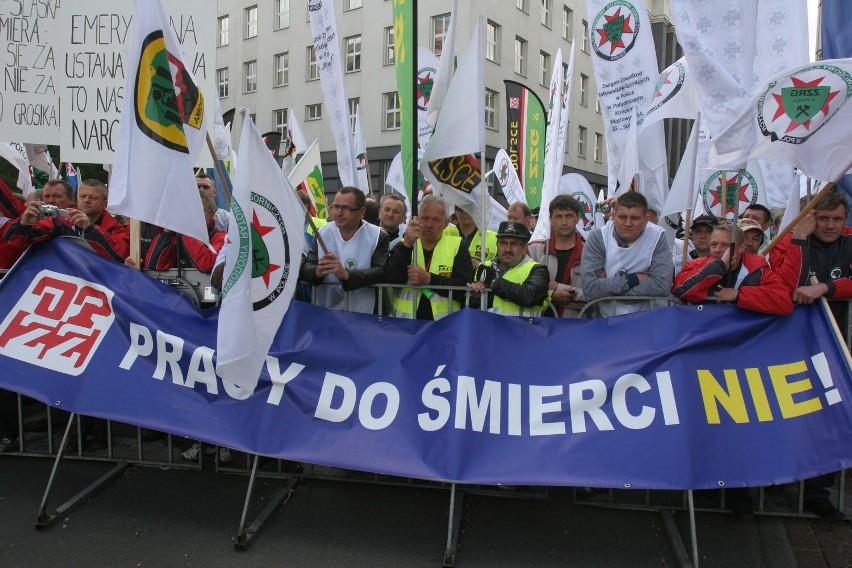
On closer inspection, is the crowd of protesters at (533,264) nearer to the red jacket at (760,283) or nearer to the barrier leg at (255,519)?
the red jacket at (760,283)

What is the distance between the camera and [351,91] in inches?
1148

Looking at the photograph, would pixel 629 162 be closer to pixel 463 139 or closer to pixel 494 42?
pixel 463 139

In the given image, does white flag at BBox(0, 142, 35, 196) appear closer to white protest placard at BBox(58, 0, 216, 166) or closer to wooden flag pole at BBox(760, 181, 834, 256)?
white protest placard at BBox(58, 0, 216, 166)

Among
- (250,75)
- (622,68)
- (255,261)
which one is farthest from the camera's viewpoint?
(250,75)

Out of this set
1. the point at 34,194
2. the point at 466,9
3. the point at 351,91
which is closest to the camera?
the point at 34,194

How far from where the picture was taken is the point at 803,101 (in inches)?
149

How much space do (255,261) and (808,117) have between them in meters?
3.19

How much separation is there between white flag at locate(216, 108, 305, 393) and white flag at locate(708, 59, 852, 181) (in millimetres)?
2719

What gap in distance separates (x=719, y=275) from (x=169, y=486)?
3.78 metres

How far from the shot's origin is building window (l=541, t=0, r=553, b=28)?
32531 mm

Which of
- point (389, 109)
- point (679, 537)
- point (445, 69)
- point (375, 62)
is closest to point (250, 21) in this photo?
point (375, 62)

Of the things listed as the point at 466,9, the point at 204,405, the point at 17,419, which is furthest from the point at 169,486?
the point at 466,9

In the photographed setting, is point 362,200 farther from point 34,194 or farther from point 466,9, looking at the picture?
point 466,9

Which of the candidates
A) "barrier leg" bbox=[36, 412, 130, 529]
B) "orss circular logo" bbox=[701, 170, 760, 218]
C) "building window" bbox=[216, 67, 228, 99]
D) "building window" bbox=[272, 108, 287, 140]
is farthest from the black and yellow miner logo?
"building window" bbox=[216, 67, 228, 99]
